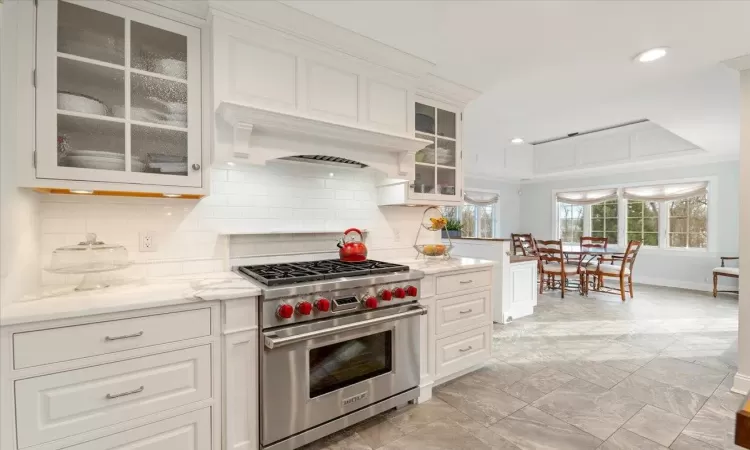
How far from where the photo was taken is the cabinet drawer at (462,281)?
7.83 ft

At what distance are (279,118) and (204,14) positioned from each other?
0.66 metres

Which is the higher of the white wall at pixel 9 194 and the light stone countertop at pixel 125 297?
the white wall at pixel 9 194

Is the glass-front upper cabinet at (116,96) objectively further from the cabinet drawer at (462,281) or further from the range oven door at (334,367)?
the cabinet drawer at (462,281)

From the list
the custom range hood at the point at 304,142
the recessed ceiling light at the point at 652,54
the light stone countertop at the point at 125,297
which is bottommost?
the light stone countertop at the point at 125,297

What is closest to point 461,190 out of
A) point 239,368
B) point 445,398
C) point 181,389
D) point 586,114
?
point 445,398

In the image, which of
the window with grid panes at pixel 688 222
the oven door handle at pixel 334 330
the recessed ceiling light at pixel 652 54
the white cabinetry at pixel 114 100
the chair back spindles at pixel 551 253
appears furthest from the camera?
the window with grid panes at pixel 688 222

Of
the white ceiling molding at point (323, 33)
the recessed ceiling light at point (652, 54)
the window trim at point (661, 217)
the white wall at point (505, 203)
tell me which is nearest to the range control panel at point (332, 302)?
the white ceiling molding at point (323, 33)

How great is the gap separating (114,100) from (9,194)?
58cm

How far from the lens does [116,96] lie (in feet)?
5.32

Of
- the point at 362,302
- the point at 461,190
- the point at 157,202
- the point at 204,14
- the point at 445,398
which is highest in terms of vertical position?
the point at 204,14

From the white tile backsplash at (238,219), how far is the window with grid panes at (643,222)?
5.74m

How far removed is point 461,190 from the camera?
2.99 meters

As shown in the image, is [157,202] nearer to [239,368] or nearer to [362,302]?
[239,368]

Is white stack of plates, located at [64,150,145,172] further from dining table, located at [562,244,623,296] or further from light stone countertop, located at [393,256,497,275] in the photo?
dining table, located at [562,244,623,296]
